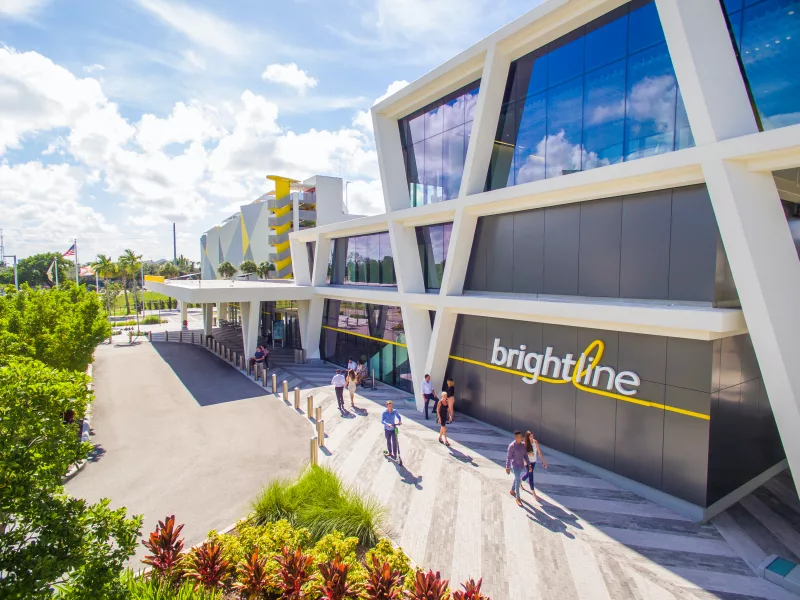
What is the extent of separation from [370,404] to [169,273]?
80416 millimetres

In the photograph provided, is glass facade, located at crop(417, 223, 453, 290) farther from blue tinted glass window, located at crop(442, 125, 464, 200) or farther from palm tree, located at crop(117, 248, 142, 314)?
palm tree, located at crop(117, 248, 142, 314)

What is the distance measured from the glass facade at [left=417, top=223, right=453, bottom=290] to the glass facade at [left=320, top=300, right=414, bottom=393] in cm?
255

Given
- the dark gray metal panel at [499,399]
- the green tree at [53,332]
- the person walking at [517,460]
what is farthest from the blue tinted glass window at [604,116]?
the green tree at [53,332]

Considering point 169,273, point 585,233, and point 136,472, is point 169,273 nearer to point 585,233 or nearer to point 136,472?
point 136,472

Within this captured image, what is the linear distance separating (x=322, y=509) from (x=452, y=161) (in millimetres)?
12291

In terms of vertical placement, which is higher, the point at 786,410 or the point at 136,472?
the point at 786,410

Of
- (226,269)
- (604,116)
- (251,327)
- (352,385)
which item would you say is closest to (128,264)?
(226,269)

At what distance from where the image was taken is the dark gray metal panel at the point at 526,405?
12.9 metres

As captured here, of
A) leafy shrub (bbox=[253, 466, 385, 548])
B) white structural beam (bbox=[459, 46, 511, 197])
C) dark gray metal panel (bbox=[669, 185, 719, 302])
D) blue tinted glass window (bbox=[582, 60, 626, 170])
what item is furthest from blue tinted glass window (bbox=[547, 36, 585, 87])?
leafy shrub (bbox=[253, 466, 385, 548])

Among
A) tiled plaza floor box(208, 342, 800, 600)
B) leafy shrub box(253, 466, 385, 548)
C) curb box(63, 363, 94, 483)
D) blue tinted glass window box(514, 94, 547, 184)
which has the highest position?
blue tinted glass window box(514, 94, 547, 184)

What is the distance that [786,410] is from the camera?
8242 millimetres

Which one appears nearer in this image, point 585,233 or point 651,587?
point 651,587

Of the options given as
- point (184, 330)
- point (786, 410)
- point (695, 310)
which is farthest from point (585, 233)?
point (184, 330)

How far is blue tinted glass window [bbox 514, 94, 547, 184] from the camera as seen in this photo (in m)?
12.6
